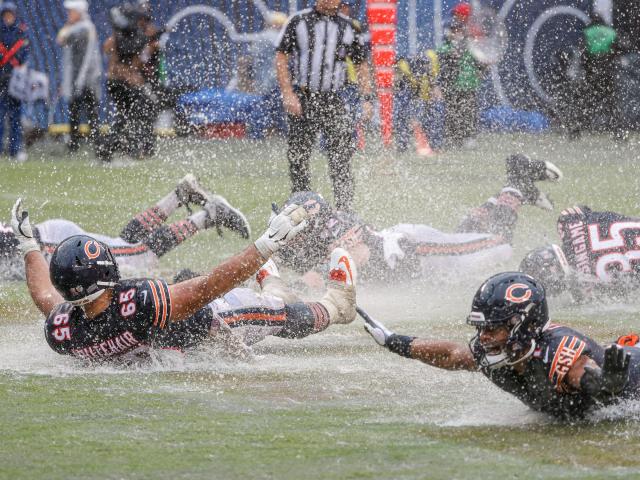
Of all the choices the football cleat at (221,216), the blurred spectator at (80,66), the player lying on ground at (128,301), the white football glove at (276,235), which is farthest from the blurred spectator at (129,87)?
the white football glove at (276,235)

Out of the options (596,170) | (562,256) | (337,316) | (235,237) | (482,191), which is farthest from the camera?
(596,170)

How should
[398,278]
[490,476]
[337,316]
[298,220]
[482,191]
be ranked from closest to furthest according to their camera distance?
[490,476], [298,220], [337,316], [398,278], [482,191]

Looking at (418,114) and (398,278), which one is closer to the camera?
(398,278)

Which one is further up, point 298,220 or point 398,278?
point 298,220

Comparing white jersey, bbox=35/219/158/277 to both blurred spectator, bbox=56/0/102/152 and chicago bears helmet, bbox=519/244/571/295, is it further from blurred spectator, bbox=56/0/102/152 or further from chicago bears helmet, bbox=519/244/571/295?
blurred spectator, bbox=56/0/102/152

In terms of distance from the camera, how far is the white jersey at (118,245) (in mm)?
10586

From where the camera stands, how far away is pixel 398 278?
10508 millimetres

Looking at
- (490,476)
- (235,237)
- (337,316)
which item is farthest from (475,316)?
(235,237)

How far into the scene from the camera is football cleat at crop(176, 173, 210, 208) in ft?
35.1

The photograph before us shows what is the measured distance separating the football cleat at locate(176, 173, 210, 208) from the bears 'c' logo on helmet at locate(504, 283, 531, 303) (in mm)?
5279

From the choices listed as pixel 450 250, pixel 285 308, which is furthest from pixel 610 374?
pixel 450 250

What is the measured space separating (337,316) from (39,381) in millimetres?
2044

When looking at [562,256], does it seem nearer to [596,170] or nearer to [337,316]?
[337,316]

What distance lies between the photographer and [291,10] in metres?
21.4
